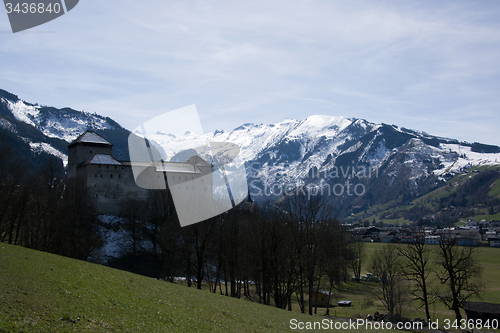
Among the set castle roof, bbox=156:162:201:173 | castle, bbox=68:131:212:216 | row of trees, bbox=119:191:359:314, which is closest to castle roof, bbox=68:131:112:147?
castle, bbox=68:131:212:216

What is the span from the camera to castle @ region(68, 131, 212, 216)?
72.9 metres

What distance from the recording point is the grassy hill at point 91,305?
40.4ft

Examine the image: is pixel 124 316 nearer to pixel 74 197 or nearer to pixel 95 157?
pixel 74 197

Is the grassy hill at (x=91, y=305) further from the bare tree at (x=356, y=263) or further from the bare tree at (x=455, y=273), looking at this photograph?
the bare tree at (x=356, y=263)

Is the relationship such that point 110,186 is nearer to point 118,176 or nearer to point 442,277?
point 118,176

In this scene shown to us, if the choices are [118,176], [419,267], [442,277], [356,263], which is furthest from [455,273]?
[118,176]

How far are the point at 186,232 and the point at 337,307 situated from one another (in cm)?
2402

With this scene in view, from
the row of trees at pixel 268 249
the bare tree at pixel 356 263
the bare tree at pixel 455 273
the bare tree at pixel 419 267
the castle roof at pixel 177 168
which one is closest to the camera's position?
the bare tree at pixel 455 273

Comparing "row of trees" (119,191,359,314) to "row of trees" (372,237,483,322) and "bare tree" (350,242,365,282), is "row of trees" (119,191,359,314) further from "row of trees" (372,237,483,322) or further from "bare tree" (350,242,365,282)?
"bare tree" (350,242,365,282)

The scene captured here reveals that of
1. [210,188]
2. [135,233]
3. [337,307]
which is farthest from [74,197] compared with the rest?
[337,307]

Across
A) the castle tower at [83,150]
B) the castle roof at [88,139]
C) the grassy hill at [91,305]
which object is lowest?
the grassy hill at [91,305]

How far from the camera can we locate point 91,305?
1445 centimetres

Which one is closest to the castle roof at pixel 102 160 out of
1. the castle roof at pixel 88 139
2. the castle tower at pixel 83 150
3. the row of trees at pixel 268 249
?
the castle tower at pixel 83 150

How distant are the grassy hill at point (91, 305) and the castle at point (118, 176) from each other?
45.8 metres
